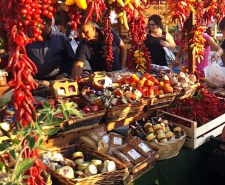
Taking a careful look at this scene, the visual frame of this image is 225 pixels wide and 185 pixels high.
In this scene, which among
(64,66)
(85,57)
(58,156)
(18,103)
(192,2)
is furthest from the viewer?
(64,66)

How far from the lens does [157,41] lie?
4.36m

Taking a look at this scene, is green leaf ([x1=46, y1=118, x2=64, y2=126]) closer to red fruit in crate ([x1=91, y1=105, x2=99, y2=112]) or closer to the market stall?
the market stall

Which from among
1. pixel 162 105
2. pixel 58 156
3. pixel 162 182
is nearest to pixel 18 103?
pixel 58 156

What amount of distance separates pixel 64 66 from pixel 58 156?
1.87 m

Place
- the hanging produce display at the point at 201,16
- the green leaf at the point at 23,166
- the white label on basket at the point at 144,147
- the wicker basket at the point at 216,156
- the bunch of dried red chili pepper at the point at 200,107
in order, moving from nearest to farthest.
A: the green leaf at the point at 23,166, the white label on basket at the point at 144,147, the wicker basket at the point at 216,156, the bunch of dried red chili pepper at the point at 200,107, the hanging produce display at the point at 201,16

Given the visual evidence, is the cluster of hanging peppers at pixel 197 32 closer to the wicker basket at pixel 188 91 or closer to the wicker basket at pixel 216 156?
the wicker basket at pixel 188 91

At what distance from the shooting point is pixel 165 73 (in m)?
3.10

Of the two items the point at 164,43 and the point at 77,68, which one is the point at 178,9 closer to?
the point at 77,68

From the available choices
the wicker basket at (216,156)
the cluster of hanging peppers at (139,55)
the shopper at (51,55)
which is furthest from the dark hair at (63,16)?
the wicker basket at (216,156)

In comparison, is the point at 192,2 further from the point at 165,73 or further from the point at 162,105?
the point at 162,105

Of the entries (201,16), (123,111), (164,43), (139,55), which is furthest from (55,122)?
(164,43)

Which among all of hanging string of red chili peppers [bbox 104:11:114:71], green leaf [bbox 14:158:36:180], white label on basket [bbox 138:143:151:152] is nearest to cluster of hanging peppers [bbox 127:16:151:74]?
hanging string of red chili peppers [bbox 104:11:114:71]

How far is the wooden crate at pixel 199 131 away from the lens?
2525 millimetres

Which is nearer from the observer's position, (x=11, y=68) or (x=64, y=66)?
(x=11, y=68)
